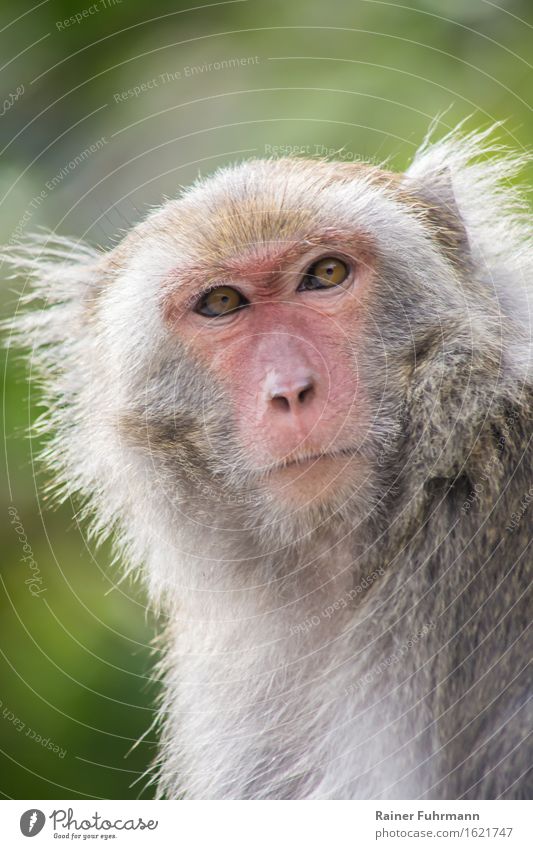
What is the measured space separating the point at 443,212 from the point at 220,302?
0.84 metres

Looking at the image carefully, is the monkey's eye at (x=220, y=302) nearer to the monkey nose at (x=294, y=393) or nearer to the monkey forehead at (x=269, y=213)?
the monkey forehead at (x=269, y=213)

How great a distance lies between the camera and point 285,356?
2.89 m

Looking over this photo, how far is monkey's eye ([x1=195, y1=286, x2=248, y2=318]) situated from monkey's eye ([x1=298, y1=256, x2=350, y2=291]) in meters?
0.20

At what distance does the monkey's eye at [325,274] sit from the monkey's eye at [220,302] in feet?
0.64

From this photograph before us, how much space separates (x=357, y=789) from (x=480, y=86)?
9.45 ft

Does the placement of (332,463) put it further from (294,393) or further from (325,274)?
(325,274)

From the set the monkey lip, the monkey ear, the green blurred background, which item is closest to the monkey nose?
the monkey lip

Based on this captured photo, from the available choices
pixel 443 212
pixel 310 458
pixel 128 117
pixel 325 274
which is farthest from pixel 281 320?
pixel 128 117

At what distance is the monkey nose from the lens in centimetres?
280

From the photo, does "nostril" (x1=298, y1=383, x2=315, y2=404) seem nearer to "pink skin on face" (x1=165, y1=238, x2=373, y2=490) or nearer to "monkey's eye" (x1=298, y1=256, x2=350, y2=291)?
"pink skin on face" (x1=165, y1=238, x2=373, y2=490)

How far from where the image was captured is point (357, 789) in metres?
2.99

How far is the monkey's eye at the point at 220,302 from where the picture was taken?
10.2 feet
